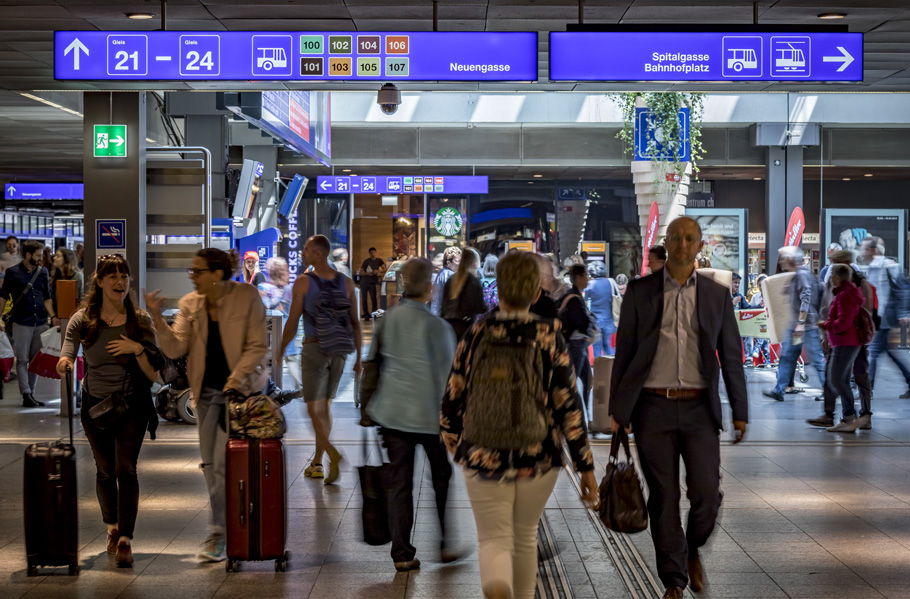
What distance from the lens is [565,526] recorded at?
6.07 meters

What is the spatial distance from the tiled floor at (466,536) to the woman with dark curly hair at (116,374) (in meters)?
0.38

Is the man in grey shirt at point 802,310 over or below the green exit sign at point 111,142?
below

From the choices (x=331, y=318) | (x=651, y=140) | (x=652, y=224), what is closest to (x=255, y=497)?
(x=331, y=318)

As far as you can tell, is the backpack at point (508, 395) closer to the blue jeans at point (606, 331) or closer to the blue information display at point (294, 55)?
the blue information display at point (294, 55)

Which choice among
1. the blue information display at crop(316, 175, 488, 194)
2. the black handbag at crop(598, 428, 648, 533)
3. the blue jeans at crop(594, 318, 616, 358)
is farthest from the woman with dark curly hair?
the blue information display at crop(316, 175, 488, 194)

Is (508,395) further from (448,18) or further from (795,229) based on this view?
(795,229)

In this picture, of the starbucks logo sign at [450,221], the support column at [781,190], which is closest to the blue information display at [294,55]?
the support column at [781,190]

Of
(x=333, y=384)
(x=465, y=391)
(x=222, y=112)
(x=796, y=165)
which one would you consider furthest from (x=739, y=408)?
(x=796, y=165)

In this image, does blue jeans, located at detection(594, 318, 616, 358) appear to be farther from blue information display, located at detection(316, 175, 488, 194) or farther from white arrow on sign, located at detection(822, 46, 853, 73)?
blue information display, located at detection(316, 175, 488, 194)

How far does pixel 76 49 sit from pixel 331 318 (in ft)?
9.63

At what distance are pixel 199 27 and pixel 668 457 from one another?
597 centimetres

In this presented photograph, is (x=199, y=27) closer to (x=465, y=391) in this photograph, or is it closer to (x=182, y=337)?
(x=182, y=337)

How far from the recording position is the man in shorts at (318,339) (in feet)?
23.2

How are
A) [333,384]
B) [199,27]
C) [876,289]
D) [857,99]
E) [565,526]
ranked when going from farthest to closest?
[857,99] < [876,289] < [199,27] < [333,384] < [565,526]
